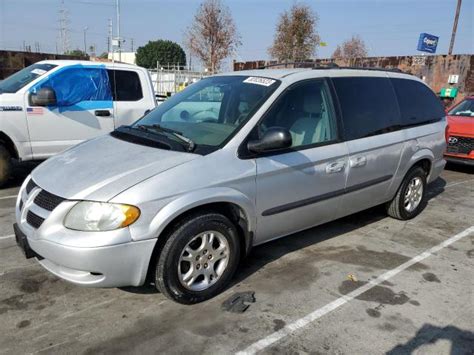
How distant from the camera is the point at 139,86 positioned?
716 centimetres

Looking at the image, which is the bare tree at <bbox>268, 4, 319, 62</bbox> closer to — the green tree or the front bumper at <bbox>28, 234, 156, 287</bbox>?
the front bumper at <bbox>28, 234, 156, 287</bbox>

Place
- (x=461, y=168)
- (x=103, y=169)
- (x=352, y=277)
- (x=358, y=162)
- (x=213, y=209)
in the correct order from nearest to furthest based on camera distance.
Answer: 1. (x=103, y=169)
2. (x=213, y=209)
3. (x=352, y=277)
4. (x=358, y=162)
5. (x=461, y=168)

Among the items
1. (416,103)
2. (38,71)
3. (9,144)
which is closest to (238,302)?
(416,103)

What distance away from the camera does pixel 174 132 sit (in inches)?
141

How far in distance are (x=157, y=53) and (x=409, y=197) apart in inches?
3189

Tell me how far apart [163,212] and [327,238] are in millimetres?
2395

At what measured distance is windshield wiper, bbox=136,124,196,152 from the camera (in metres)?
3.26

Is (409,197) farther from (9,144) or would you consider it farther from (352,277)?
(9,144)

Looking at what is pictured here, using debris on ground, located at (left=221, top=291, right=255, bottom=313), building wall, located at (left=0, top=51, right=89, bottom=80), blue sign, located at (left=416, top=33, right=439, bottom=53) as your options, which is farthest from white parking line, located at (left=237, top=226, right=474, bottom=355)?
building wall, located at (left=0, top=51, right=89, bottom=80)

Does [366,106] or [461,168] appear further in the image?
[461,168]

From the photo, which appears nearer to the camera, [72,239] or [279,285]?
[72,239]

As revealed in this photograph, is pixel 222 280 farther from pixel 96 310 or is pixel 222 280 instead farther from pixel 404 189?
pixel 404 189

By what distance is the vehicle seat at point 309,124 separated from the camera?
12.4ft

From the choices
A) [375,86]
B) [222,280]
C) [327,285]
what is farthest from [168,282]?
[375,86]
